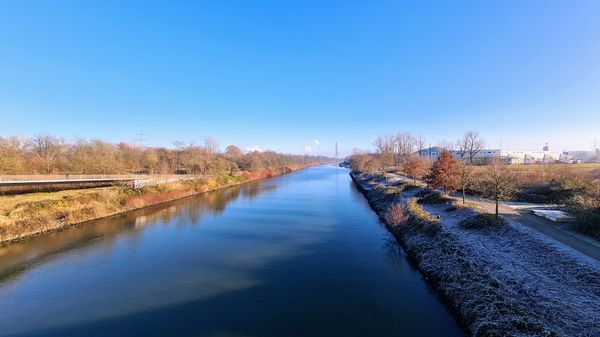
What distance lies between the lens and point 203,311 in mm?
10422

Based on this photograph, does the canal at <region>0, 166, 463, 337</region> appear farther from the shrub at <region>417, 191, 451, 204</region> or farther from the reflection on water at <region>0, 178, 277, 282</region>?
the shrub at <region>417, 191, 451, 204</region>

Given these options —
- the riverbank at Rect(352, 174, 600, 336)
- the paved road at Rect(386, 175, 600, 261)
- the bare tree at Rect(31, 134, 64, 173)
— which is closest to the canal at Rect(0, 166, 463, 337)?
the riverbank at Rect(352, 174, 600, 336)

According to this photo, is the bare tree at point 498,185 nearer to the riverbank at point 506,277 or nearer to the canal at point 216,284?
the riverbank at point 506,277

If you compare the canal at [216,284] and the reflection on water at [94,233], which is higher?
the reflection on water at [94,233]

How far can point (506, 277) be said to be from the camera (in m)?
10.4

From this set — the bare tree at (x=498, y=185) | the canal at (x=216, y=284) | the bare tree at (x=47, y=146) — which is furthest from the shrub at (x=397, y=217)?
the bare tree at (x=47, y=146)

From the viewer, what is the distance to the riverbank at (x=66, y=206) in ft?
66.3

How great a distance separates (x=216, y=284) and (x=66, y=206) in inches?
810

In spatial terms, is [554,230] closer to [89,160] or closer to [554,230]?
[554,230]

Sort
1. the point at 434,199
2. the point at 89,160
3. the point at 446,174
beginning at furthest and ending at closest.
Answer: the point at 89,160
the point at 434,199
the point at 446,174

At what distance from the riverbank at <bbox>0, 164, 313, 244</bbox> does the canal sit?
1780 millimetres

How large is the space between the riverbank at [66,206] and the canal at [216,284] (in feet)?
5.84

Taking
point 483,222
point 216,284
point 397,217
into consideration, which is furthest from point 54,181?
point 483,222

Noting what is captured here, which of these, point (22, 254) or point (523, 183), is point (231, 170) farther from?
point (523, 183)
